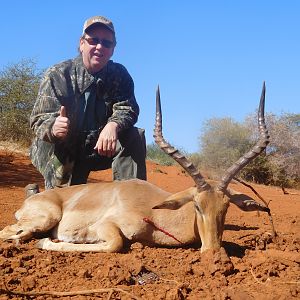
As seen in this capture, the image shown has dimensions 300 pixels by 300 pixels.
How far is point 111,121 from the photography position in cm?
715

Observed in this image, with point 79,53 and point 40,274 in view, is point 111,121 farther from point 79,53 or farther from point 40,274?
point 40,274

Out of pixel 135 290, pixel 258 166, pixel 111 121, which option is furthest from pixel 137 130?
pixel 258 166

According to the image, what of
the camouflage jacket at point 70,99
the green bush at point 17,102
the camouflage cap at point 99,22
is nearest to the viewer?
the camouflage jacket at point 70,99

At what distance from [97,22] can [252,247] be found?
378 centimetres

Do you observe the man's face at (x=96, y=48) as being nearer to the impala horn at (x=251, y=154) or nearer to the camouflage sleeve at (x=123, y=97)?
the camouflage sleeve at (x=123, y=97)

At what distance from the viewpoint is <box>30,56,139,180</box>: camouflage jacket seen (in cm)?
729

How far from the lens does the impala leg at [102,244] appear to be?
538 centimetres

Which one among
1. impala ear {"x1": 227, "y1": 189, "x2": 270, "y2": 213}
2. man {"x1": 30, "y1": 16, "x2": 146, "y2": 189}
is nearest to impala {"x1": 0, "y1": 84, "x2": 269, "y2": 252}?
impala ear {"x1": 227, "y1": 189, "x2": 270, "y2": 213}

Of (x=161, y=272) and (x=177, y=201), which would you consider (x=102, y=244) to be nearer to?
(x=177, y=201)

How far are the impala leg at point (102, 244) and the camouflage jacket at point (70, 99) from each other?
5.97ft

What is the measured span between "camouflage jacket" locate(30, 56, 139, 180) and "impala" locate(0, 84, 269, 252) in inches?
40.2

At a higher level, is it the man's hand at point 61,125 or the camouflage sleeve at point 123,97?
the camouflage sleeve at point 123,97

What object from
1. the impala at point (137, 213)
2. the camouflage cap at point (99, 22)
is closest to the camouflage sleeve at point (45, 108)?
the camouflage cap at point (99, 22)

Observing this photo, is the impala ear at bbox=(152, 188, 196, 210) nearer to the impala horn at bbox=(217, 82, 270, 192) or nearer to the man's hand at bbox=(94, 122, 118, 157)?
the impala horn at bbox=(217, 82, 270, 192)
